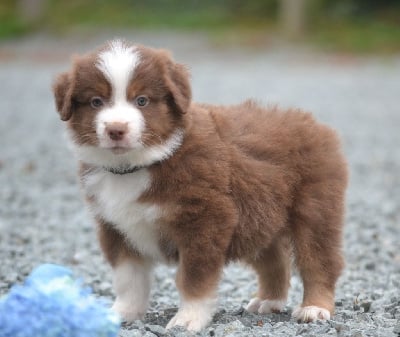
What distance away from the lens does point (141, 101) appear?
15.4 feet

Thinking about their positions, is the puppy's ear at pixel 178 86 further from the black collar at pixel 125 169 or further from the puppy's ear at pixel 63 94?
the puppy's ear at pixel 63 94

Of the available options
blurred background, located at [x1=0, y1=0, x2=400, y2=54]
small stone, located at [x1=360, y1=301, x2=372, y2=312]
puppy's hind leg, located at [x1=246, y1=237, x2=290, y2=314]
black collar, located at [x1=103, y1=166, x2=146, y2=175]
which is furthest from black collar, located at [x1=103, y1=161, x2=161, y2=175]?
blurred background, located at [x1=0, y1=0, x2=400, y2=54]

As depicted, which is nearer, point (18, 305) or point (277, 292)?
point (18, 305)

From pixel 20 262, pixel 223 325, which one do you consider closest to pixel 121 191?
pixel 223 325

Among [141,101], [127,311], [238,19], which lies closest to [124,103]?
[141,101]

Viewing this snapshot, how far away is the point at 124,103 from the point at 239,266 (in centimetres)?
279

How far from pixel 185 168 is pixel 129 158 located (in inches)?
12.1

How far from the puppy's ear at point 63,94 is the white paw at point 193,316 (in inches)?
48.3

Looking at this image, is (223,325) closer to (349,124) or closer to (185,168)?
(185,168)

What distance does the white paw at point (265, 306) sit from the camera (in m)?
5.56

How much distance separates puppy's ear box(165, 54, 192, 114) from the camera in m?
4.75

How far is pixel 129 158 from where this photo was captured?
187 inches

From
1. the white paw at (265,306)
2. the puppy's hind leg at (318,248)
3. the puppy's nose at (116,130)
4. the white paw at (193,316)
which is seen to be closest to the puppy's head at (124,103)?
the puppy's nose at (116,130)

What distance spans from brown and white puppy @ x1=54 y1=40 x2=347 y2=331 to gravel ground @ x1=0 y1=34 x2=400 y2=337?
0.31m
